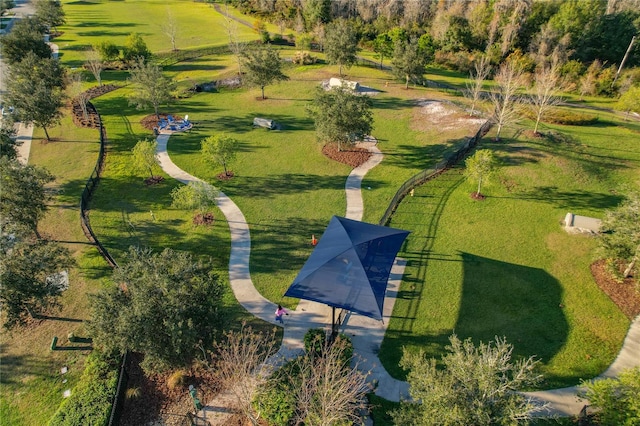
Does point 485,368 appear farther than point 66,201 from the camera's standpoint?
No

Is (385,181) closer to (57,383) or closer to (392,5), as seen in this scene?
(57,383)

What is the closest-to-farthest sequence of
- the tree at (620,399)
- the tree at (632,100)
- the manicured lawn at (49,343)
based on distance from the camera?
the tree at (620,399) < the manicured lawn at (49,343) < the tree at (632,100)

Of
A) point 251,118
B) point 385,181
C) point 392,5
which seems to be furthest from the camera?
point 392,5

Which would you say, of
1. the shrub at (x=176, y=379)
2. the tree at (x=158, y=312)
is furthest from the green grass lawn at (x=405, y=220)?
the tree at (x=158, y=312)

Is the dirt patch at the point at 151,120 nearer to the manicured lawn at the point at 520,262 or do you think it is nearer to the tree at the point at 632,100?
the manicured lawn at the point at 520,262

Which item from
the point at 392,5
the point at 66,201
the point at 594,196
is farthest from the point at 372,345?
the point at 392,5
